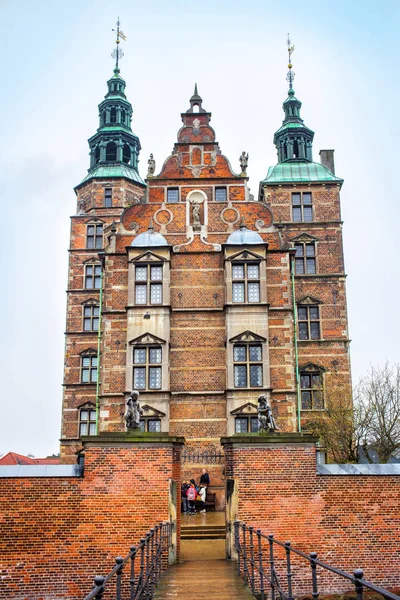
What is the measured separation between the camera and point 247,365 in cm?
2430

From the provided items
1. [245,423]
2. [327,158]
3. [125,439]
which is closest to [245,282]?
[245,423]

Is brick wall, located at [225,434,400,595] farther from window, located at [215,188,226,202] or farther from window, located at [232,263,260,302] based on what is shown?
window, located at [215,188,226,202]

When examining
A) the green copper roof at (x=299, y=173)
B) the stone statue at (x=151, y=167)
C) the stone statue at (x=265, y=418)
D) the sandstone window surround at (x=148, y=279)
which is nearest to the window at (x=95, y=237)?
the green copper roof at (x=299, y=173)

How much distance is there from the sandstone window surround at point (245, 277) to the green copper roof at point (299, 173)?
10.3 m

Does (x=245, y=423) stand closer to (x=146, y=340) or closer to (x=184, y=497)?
(x=184, y=497)

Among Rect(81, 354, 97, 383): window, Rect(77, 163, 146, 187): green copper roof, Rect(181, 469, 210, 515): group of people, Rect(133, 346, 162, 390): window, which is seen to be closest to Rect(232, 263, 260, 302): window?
Rect(133, 346, 162, 390): window

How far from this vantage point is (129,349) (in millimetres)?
24547

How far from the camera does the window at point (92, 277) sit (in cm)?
3638

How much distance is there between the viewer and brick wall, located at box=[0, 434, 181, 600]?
13352 millimetres

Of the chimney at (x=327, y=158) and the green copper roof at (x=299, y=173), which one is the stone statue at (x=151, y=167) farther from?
the chimney at (x=327, y=158)

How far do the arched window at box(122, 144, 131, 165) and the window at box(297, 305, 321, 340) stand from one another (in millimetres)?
15615

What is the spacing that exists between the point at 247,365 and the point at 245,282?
10.1 ft

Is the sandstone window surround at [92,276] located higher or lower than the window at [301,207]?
lower

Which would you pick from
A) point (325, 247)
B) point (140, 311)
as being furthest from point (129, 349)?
point (325, 247)
